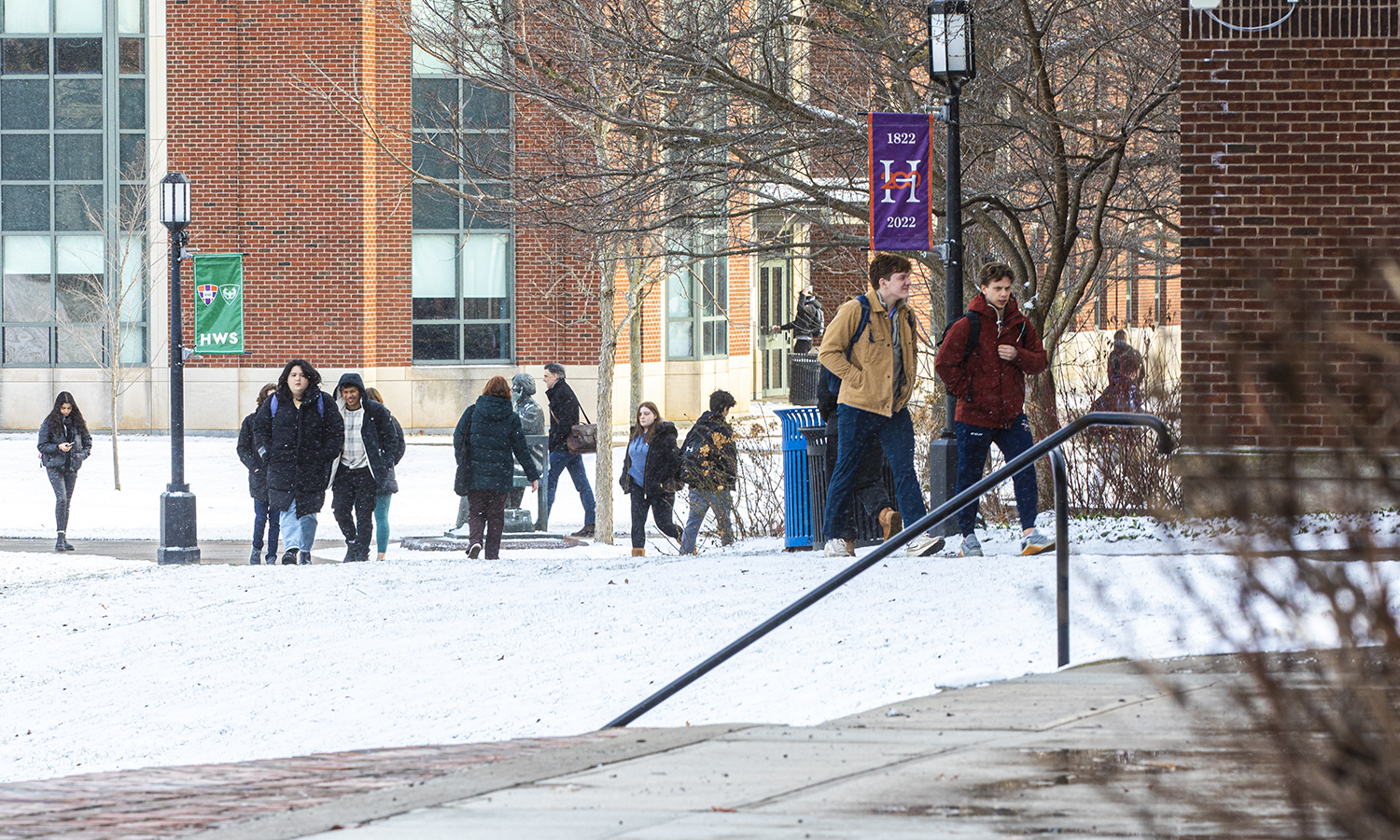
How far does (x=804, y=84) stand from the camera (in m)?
13.6

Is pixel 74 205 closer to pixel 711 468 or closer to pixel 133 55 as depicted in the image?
pixel 133 55

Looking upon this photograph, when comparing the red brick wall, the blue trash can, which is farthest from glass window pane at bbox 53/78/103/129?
the red brick wall

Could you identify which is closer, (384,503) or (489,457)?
(489,457)

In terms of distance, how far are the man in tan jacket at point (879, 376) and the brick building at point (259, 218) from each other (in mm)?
18552

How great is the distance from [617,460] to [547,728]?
18.1 m

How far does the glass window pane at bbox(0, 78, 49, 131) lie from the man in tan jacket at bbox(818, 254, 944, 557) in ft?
76.8

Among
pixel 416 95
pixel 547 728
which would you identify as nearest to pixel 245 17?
pixel 416 95

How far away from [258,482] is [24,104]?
1844 cm

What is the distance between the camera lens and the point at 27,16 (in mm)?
29062

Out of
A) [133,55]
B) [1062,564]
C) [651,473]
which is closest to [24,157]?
[133,55]

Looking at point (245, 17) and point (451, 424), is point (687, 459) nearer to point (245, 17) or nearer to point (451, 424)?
point (451, 424)

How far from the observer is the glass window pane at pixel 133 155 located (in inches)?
1127

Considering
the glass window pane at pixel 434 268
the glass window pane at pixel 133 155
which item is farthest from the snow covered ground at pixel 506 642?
the glass window pane at pixel 133 155

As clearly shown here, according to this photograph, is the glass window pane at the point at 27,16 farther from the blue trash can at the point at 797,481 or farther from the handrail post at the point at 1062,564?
the handrail post at the point at 1062,564
